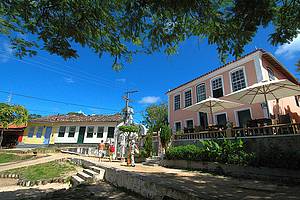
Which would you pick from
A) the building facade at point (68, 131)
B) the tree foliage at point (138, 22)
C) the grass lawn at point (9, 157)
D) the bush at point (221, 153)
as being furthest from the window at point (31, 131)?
the tree foliage at point (138, 22)

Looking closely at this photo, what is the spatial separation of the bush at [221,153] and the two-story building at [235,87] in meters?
4.11

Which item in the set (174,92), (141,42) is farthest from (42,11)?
(174,92)

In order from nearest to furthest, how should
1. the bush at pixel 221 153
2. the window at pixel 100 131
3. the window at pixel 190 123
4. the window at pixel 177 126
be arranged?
the bush at pixel 221 153 → the window at pixel 190 123 → the window at pixel 177 126 → the window at pixel 100 131

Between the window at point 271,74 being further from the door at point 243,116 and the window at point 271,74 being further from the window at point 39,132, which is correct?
the window at point 39,132

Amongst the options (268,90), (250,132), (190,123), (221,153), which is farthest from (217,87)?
(221,153)

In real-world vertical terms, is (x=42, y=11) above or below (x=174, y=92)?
below

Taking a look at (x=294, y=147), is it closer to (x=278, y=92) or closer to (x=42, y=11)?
(x=278, y=92)

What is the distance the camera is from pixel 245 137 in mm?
7789

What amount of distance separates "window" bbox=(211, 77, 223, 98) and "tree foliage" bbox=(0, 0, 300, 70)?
34.4 feet

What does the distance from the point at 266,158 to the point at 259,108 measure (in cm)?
600

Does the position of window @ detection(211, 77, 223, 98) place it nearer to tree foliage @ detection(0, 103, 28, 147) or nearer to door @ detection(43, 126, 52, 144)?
tree foliage @ detection(0, 103, 28, 147)

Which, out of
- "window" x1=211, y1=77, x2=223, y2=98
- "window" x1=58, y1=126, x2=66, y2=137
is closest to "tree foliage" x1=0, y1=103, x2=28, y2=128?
"window" x1=58, y1=126, x2=66, y2=137

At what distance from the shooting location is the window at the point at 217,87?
14.3 m

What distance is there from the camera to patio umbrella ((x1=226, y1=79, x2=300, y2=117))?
24.7 ft
